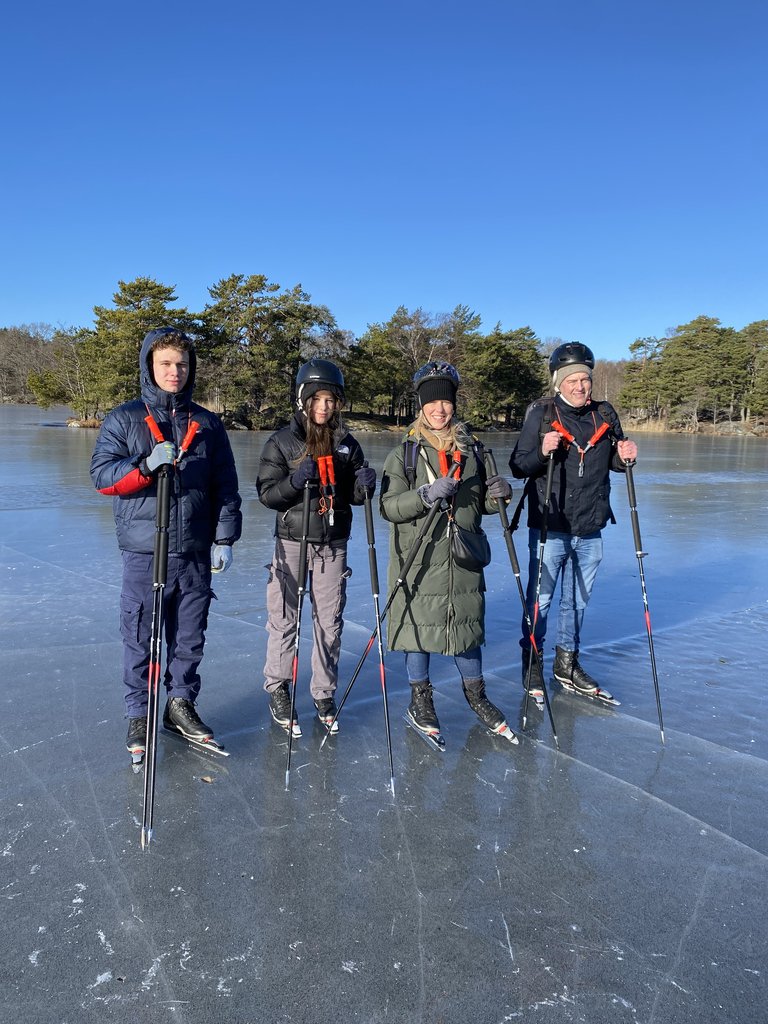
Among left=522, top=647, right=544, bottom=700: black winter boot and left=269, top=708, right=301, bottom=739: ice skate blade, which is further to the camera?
left=522, top=647, right=544, bottom=700: black winter boot

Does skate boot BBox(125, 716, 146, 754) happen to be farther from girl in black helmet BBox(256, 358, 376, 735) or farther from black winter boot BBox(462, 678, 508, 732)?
black winter boot BBox(462, 678, 508, 732)

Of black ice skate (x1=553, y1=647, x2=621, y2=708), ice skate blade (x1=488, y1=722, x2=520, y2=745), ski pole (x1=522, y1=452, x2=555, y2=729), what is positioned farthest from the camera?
black ice skate (x1=553, y1=647, x2=621, y2=708)

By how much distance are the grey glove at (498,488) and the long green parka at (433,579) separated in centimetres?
21

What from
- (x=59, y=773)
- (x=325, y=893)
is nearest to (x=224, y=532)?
(x=59, y=773)

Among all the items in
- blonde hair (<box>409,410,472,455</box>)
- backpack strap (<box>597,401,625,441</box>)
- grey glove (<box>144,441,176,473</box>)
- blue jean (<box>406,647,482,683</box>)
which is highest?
backpack strap (<box>597,401,625,441</box>)

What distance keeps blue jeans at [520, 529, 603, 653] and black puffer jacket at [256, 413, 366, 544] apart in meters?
1.36

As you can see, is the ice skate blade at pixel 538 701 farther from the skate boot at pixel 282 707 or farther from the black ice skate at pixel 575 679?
the skate boot at pixel 282 707

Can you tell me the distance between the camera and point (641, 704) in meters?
4.30

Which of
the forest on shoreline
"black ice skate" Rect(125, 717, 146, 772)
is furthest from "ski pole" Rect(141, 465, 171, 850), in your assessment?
the forest on shoreline

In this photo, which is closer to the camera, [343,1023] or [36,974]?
[343,1023]

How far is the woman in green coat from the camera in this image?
3736 millimetres

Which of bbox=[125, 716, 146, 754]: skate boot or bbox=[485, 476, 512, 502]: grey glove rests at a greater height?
bbox=[485, 476, 512, 502]: grey glove

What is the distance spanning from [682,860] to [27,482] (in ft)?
47.4

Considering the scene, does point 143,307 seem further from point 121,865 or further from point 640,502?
point 121,865
